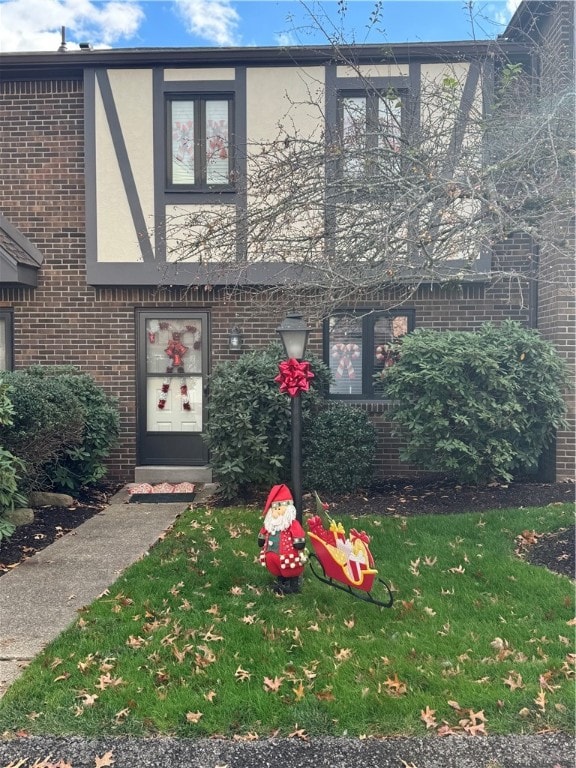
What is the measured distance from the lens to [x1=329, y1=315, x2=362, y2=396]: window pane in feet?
30.5

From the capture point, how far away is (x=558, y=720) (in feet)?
10.1

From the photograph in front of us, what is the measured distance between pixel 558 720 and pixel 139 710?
2.16 meters

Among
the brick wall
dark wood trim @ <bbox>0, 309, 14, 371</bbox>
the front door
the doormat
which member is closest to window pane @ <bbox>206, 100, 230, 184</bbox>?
the brick wall

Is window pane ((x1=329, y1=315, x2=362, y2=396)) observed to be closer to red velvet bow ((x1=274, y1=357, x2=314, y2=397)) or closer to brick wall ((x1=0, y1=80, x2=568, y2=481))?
brick wall ((x1=0, y1=80, x2=568, y2=481))

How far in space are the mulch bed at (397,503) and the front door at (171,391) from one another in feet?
4.02

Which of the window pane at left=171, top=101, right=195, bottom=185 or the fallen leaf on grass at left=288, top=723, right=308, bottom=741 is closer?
the fallen leaf on grass at left=288, top=723, right=308, bottom=741

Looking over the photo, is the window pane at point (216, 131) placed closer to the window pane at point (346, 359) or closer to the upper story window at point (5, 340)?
the window pane at point (346, 359)

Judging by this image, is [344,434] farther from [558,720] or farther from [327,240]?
[558,720]

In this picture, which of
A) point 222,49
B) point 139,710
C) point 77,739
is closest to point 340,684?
point 139,710

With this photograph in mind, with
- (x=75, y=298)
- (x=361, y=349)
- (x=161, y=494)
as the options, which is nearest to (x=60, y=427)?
(x=161, y=494)

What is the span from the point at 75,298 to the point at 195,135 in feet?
9.95

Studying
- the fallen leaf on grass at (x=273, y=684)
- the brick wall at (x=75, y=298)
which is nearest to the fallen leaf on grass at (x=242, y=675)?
the fallen leaf on grass at (x=273, y=684)

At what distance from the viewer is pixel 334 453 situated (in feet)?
25.5

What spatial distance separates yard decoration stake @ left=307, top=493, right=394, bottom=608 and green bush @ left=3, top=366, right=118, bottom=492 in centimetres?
377
